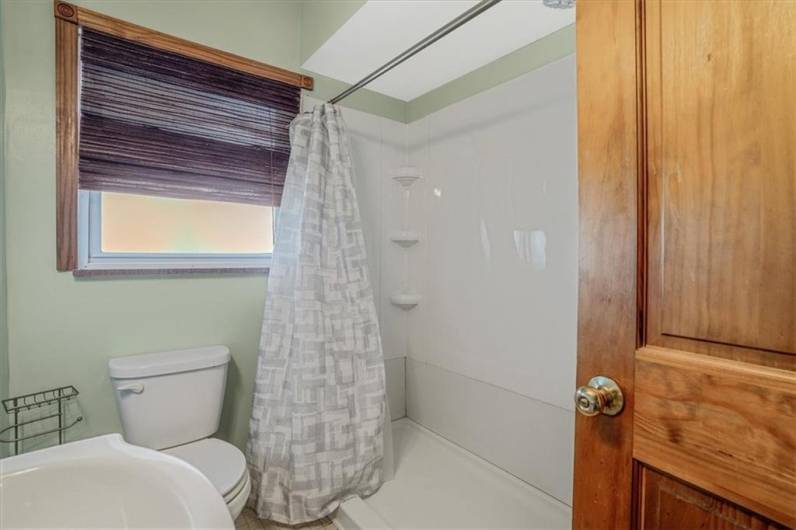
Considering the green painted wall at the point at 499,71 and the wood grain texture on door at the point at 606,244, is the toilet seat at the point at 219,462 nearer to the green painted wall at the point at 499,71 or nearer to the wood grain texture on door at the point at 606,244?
the wood grain texture on door at the point at 606,244

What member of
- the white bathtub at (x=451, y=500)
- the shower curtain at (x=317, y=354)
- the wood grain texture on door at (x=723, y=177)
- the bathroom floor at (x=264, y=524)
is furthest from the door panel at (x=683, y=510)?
the bathroom floor at (x=264, y=524)

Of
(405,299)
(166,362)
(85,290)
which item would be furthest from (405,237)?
(85,290)

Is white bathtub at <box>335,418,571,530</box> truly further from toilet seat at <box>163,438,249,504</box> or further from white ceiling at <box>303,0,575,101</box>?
white ceiling at <box>303,0,575,101</box>

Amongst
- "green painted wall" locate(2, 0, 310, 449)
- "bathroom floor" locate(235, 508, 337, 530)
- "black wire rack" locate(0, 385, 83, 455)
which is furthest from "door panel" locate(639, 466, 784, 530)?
"black wire rack" locate(0, 385, 83, 455)

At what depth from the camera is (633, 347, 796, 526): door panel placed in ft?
1.57

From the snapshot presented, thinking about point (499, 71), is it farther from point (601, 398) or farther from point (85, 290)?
point (85, 290)

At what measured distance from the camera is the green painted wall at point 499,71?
62.1 inches

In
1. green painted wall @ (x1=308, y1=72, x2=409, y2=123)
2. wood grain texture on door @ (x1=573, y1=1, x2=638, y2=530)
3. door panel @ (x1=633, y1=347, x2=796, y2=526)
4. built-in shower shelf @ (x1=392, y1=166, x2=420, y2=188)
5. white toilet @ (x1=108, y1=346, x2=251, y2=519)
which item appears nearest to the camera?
door panel @ (x1=633, y1=347, x2=796, y2=526)

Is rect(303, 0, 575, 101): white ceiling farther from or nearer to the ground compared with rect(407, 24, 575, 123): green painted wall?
farther from the ground

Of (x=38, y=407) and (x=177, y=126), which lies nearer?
(x=38, y=407)

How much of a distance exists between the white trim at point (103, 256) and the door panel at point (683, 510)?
1670 millimetres

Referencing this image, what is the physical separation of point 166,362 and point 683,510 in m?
1.57

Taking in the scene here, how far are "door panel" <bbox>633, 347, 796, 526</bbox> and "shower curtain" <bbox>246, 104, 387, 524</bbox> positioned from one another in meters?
1.22

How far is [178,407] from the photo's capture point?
143cm
